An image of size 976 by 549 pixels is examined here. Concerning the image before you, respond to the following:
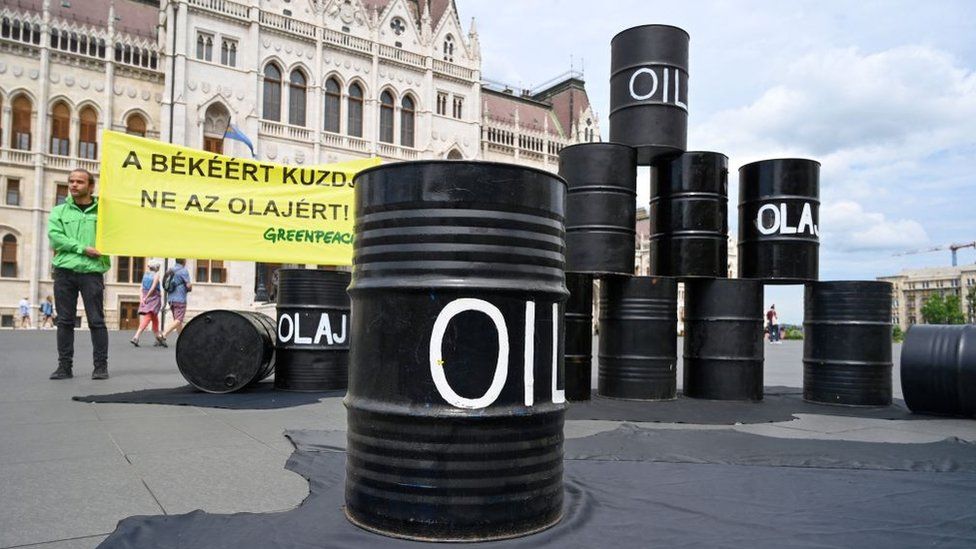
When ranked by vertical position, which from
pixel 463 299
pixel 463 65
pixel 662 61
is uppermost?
pixel 463 65

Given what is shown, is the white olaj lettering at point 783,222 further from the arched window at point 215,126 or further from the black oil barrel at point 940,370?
the arched window at point 215,126

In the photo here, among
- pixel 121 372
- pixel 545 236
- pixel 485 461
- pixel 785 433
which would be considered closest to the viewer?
pixel 485 461

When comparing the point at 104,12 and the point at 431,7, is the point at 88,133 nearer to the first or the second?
the point at 104,12

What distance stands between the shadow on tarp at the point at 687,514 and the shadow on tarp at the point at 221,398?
2168 mm

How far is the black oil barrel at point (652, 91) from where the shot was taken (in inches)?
291

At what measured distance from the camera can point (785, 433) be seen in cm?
548

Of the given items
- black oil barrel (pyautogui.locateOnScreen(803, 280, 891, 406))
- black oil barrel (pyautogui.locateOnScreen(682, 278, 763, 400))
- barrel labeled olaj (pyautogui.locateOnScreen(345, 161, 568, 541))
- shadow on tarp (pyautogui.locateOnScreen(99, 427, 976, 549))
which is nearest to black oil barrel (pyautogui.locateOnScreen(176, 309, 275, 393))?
shadow on tarp (pyautogui.locateOnScreen(99, 427, 976, 549))

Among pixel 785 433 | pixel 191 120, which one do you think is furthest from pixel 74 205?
pixel 191 120

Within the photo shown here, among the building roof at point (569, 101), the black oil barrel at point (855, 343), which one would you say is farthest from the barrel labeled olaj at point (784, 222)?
the building roof at point (569, 101)

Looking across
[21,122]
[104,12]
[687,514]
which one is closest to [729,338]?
[687,514]

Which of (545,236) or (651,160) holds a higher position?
(651,160)

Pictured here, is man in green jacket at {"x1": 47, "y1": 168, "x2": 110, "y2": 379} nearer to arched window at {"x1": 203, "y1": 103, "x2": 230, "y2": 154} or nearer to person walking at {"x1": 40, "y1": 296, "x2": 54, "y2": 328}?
person walking at {"x1": 40, "y1": 296, "x2": 54, "y2": 328}

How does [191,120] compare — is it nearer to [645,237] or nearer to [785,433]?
[785,433]

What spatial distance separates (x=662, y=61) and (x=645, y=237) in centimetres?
5474
